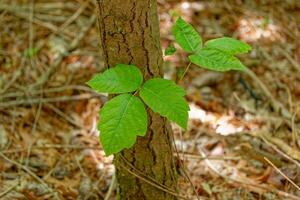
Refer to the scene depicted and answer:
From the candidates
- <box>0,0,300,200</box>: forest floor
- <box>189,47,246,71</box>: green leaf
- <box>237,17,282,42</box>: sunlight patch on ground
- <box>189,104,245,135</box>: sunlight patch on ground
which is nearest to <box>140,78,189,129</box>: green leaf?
<box>189,47,246,71</box>: green leaf

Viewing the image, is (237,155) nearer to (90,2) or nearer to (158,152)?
(158,152)

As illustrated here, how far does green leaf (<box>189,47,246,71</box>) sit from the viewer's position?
4.56ft

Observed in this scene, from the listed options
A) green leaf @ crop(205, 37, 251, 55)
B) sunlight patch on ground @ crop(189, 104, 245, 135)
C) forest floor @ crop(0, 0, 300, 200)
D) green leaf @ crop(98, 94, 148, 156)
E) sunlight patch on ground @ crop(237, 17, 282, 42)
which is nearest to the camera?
green leaf @ crop(98, 94, 148, 156)

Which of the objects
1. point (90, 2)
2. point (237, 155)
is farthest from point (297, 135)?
point (90, 2)

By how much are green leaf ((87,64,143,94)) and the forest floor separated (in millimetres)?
528

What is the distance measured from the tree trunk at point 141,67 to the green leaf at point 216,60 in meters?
0.18

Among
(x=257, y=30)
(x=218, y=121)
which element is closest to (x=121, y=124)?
(x=218, y=121)

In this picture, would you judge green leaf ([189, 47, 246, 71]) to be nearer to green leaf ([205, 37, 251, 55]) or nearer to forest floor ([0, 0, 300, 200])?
green leaf ([205, 37, 251, 55])

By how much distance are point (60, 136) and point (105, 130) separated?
121 centimetres

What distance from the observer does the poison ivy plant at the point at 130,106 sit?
130 centimetres

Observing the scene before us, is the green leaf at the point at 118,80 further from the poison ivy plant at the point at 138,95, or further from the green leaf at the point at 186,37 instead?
the green leaf at the point at 186,37

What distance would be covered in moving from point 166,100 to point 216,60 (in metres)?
0.22

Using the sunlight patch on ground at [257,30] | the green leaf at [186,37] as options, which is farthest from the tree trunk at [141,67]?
the sunlight patch on ground at [257,30]

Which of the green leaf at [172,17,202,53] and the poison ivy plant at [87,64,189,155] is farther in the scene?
the green leaf at [172,17,202,53]
